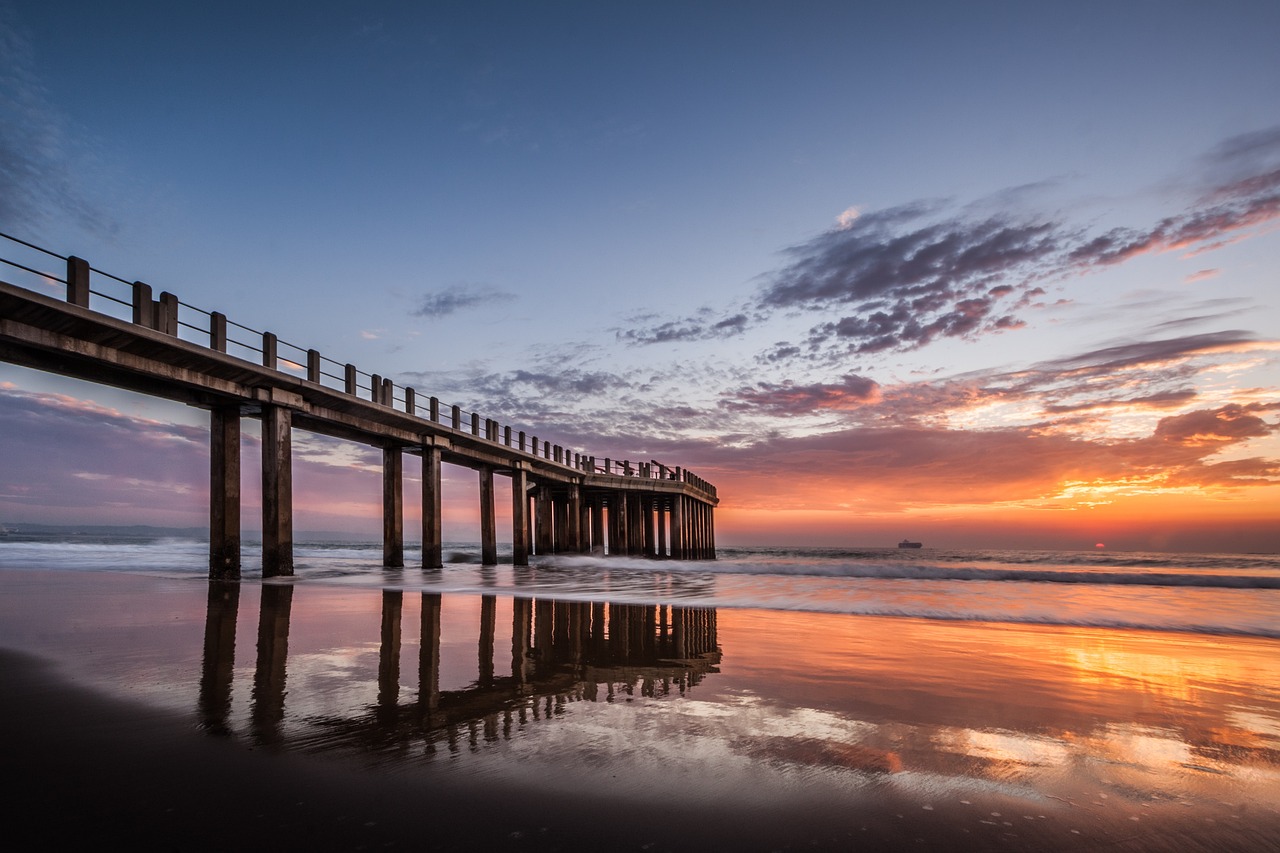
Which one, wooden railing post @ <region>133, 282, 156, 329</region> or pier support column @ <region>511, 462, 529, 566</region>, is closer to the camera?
wooden railing post @ <region>133, 282, 156, 329</region>

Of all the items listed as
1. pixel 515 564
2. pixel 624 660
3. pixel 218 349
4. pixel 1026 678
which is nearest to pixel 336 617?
pixel 624 660

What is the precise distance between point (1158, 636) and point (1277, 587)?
17.0 meters

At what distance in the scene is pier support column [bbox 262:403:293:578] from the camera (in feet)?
51.7

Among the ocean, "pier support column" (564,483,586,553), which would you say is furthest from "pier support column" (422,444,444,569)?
the ocean

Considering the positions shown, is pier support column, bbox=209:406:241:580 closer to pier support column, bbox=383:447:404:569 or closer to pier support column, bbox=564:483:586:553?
pier support column, bbox=383:447:404:569

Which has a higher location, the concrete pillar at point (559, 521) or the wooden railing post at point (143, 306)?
the wooden railing post at point (143, 306)

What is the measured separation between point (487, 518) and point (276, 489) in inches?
464

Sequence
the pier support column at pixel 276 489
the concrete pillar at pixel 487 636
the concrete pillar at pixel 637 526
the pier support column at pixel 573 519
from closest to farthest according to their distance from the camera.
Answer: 1. the concrete pillar at pixel 487 636
2. the pier support column at pixel 276 489
3. the pier support column at pixel 573 519
4. the concrete pillar at pixel 637 526

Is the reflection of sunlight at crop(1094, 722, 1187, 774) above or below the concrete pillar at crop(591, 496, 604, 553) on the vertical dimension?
above

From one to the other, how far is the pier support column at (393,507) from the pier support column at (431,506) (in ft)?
3.27

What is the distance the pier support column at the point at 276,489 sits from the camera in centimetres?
1577

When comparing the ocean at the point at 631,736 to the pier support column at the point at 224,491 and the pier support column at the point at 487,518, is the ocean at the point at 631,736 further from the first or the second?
the pier support column at the point at 487,518

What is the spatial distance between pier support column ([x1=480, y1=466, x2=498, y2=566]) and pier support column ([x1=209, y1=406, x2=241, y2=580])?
12.3 metres

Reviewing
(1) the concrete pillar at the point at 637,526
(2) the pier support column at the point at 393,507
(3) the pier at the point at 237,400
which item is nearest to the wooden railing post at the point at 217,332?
(3) the pier at the point at 237,400
